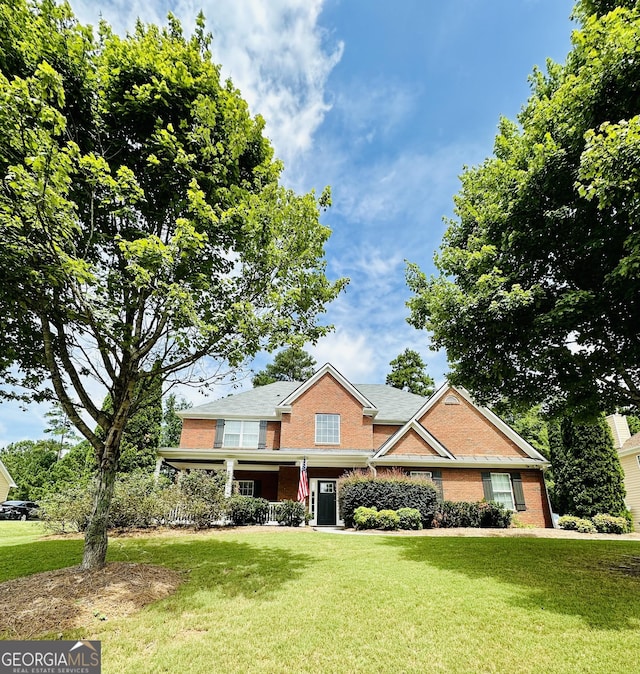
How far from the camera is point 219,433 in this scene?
21.9 meters

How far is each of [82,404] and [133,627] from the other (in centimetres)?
435

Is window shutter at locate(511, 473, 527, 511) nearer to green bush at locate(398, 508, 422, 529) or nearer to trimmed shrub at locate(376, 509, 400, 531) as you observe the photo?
green bush at locate(398, 508, 422, 529)

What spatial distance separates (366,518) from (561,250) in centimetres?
1213

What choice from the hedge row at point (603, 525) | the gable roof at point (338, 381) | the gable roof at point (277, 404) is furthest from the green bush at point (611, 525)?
the gable roof at point (338, 381)

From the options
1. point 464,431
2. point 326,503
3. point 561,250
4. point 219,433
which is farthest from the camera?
point 219,433

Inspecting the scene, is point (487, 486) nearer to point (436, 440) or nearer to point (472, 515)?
point (472, 515)

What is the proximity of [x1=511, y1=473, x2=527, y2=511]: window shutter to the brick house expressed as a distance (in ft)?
0.15

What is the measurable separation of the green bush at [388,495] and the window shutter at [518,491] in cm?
556

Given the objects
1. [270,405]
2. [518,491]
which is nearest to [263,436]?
[270,405]

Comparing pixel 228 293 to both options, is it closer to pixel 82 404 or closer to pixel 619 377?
pixel 82 404

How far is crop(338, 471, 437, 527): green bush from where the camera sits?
15953 millimetres

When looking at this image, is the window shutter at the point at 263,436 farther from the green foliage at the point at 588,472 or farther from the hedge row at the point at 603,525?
the green foliage at the point at 588,472

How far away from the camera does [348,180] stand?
11578 millimetres

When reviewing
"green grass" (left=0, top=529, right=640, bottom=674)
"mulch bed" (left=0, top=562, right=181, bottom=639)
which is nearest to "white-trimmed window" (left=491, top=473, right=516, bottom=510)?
"green grass" (left=0, top=529, right=640, bottom=674)
